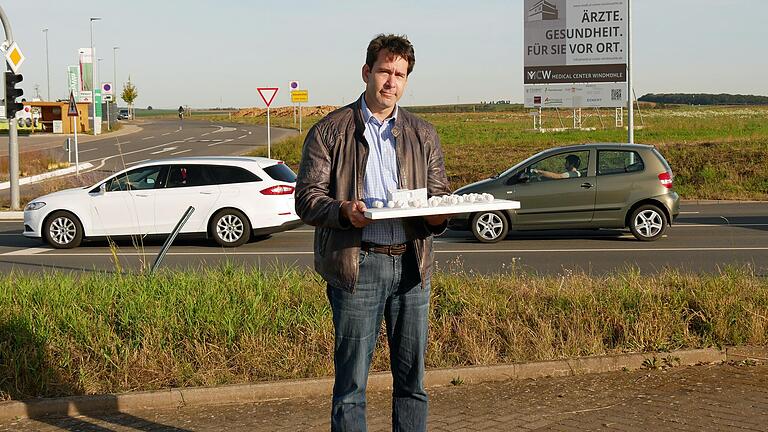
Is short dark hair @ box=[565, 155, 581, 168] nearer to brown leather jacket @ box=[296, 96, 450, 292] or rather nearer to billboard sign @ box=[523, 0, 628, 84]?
brown leather jacket @ box=[296, 96, 450, 292]

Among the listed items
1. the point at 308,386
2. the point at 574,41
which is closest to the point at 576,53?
Answer: the point at 574,41

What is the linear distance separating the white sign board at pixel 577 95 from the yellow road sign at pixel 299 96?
12.6m

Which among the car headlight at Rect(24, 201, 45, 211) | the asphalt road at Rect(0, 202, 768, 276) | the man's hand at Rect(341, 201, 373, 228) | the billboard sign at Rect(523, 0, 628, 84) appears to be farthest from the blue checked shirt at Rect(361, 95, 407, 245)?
the billboard sign at Rect(523, 0, 628, 84)

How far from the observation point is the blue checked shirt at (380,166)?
169 inches

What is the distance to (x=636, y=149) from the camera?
16656 mm

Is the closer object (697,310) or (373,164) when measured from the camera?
(373,164)

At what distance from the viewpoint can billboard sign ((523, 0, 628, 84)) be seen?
28.8 m

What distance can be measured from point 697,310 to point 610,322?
2.54ft

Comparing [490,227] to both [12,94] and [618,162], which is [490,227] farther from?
[12,94]

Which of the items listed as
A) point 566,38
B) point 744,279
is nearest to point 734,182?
point 566,38

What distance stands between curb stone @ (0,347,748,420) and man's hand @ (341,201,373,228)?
2615 mm

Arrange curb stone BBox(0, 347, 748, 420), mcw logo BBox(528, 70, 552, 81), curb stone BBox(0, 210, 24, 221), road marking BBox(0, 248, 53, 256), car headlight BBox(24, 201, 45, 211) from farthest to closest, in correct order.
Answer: mcw logo BBox(528, 70, 552, 81) < curb stone BBox(0, 210, 24, 221) < car headlight BBox(24, 201, 45, 211) < road marking BBox(0, 248, 53, 256) < curb stone BBox(0, 347, 748, 420)

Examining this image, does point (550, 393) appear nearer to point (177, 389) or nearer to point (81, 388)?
point (177, 389)

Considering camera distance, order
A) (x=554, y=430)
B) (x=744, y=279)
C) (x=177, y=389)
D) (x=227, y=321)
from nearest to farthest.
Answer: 1. (x=554, y=430)
2. (x=177, y=389)
3. (x=227, y=321)
4. (x=744, y=279)
